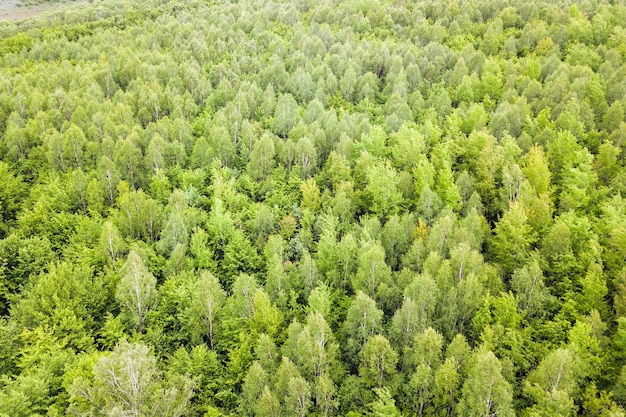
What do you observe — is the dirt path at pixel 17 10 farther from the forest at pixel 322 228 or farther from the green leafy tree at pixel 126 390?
the green leafy tree at pixel 126 390

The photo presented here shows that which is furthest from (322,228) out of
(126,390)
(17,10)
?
(17,10)

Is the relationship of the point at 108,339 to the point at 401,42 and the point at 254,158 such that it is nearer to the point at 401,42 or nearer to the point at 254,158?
the point at 254,158

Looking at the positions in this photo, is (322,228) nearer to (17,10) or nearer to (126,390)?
(126,390)

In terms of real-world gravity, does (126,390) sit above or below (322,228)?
above

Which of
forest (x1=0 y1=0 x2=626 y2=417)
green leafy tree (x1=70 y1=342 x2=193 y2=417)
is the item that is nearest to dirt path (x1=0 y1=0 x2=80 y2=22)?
forest (x1=0 y1=0 x2=626 y2=417)

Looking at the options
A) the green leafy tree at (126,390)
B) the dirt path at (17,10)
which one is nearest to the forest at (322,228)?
the green leafy tree at (126,390)

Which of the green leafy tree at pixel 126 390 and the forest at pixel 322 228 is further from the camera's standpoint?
the forest at pixel 322 228

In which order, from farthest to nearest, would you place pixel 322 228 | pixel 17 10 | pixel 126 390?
pixel 17 10
pixel 322 228
pixel 126 390

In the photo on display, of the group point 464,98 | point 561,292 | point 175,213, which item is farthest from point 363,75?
point 561,292
